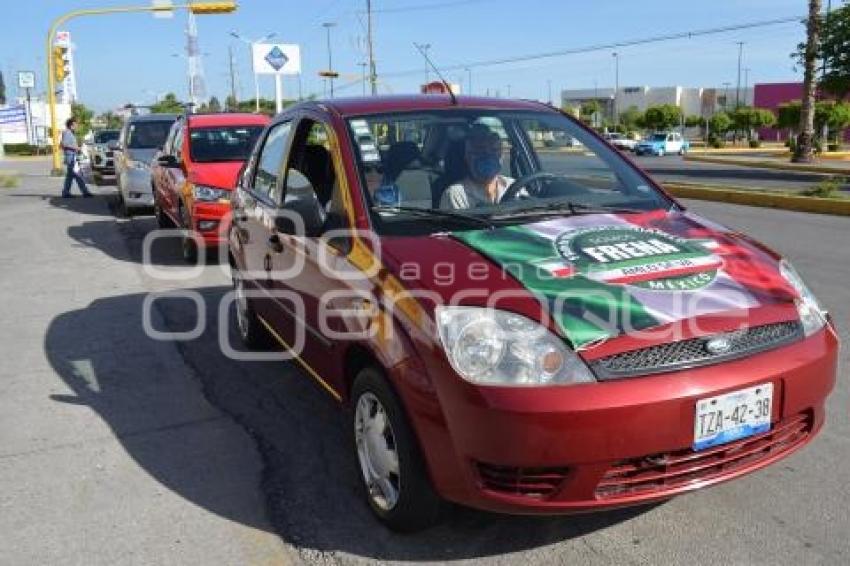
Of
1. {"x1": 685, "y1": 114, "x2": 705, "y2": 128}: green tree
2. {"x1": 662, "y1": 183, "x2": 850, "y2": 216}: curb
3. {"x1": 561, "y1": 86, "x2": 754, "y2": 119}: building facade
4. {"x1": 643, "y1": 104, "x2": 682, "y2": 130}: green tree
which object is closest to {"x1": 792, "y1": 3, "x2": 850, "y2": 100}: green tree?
{"x1": 662, "y1": 183, "x2": 850, "y2": 216}: curb

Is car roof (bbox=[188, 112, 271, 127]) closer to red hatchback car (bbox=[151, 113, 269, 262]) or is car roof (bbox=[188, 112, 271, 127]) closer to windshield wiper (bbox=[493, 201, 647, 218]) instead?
red hatchback car (bbox=[151, 113, 269, 262])

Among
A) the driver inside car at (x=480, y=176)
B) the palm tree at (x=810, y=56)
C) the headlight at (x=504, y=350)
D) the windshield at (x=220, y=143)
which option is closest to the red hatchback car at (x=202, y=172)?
the windshield at (x=220, y=143)

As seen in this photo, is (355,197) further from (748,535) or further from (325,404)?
→ (748,535)

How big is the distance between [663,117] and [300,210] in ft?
236

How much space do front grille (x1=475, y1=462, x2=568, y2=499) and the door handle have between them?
2.06m

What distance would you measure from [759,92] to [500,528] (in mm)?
80076

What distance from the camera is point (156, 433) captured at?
14.1 ft

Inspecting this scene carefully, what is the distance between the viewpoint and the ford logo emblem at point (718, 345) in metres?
2.73

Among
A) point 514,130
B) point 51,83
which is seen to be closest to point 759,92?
point 51,83

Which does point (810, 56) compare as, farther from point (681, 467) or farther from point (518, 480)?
point (518, 480)

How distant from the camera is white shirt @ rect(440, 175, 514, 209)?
3.72 m

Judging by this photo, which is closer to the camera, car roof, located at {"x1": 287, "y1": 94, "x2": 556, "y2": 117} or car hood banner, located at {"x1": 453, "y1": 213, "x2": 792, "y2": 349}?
car hood banner, located at {"x1": 453, "y1": 213, "x2": 792, "y2": 349}

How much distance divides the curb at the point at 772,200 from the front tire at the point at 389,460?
1190 cm

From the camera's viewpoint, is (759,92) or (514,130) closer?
(514,130)
